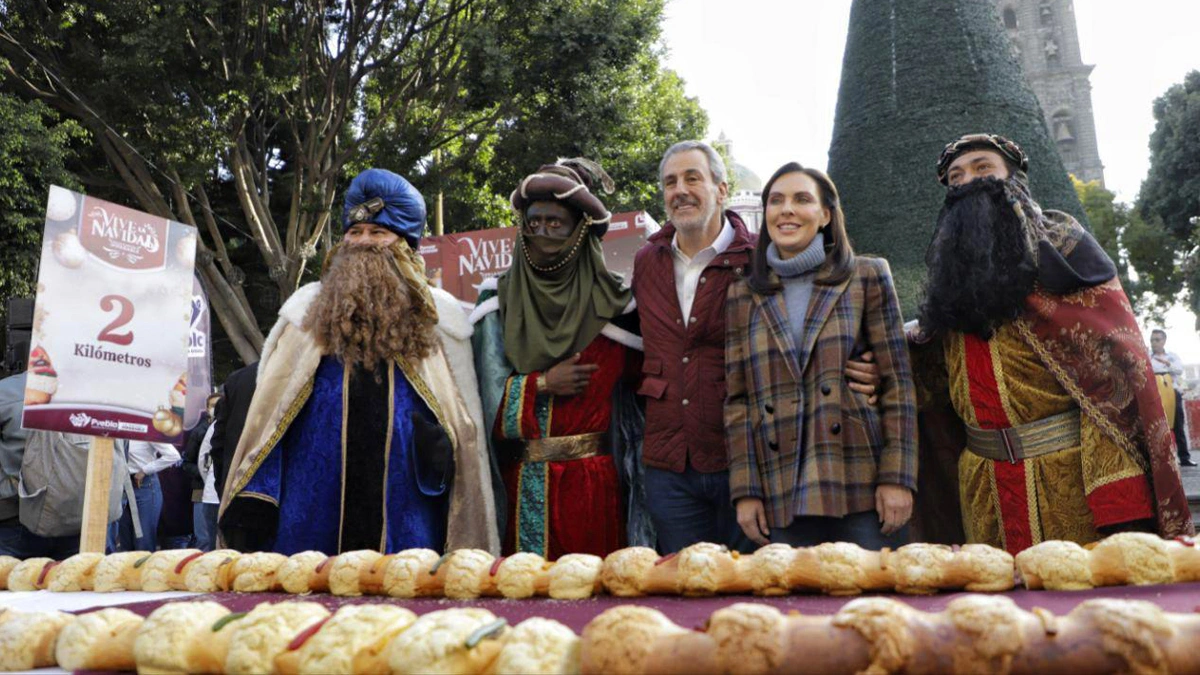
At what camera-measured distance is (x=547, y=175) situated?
11.7ft

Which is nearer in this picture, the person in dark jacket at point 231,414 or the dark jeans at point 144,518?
the person in dark jacket at point 231,414

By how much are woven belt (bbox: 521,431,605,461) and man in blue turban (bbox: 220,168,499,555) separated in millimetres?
207

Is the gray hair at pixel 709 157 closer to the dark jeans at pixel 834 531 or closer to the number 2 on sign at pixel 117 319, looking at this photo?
the dark jeans at pixel 834 531

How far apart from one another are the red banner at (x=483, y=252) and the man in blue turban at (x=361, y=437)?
21.7 feet

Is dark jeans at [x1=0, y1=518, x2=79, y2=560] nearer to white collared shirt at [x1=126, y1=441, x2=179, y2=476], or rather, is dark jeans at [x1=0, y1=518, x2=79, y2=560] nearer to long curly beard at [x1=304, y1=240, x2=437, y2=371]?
white collared shirt at [x1=126, y1=441, x2=179, y2=476]

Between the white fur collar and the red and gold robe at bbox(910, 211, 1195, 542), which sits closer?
the red and gold robe at bbox(910, 211, 1195, 542)

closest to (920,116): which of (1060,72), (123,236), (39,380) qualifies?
(123,236)

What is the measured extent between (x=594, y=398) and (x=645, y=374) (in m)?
0.20

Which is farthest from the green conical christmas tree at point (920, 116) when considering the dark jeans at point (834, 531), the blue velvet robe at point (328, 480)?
the blue velvet robe at point (328, 480)

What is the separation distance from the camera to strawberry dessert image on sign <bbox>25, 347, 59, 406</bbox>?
410 centimetres

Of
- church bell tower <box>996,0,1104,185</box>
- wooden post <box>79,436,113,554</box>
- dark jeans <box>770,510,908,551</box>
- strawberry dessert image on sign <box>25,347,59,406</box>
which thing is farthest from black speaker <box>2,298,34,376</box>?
church bell tower <box>996,0,1104,185</box>

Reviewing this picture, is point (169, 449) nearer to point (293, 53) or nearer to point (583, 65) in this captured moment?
point (293, 53)

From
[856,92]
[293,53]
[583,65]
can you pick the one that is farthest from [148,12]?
[856,92]

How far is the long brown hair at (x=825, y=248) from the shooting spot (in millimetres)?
3156
